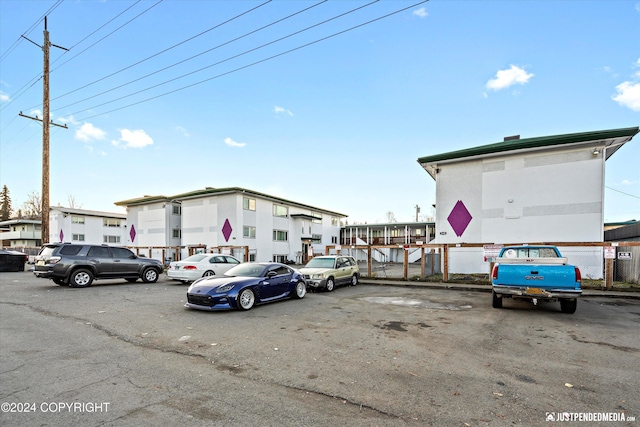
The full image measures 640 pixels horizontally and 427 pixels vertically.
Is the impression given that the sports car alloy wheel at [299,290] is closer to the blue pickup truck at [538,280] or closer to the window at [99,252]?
the blue pickup truck at [538,280]

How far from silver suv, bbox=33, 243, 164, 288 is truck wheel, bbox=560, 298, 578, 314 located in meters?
16.5

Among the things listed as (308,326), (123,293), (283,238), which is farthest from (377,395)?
(283,238)

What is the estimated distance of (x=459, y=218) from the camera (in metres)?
19.3

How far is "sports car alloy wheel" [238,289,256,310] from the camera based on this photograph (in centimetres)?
865

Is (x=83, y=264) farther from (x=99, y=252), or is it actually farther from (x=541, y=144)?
(x=541, y=144)

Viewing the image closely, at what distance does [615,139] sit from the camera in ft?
50.4

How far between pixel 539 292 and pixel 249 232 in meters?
25.4

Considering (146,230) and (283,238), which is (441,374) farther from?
(146,230)

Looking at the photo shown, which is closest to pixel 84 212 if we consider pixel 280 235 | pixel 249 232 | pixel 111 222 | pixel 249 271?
pixel 111 222

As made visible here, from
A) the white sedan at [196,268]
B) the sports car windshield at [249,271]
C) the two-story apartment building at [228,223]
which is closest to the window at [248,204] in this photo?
the two-story apartment building at [228,223]

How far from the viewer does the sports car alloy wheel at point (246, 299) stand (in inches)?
340

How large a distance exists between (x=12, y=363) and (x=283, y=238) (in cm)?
3104

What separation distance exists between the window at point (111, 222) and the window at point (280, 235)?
28279mm

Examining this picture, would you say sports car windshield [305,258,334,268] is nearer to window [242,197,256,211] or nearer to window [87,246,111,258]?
window [87,246,111,258]
